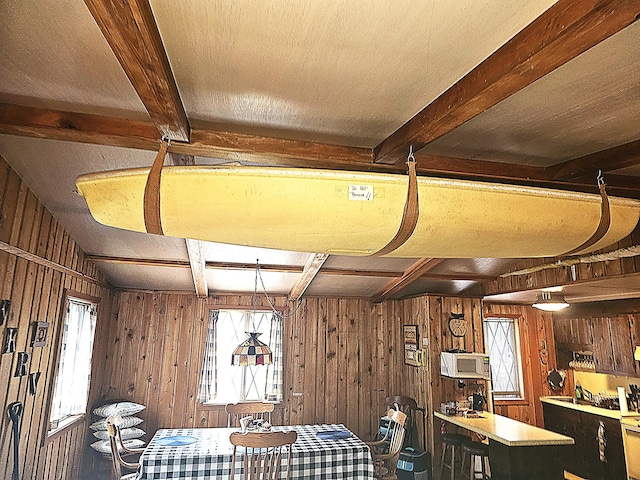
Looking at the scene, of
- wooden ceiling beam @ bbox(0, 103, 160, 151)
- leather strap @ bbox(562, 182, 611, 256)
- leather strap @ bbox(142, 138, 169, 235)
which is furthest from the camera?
wooden ceiling beam @ bbox(0, 103, 160, 151)

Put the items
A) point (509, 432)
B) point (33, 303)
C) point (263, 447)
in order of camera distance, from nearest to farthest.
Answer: point (263, 447) < point (33, 303) < point (509, 432)

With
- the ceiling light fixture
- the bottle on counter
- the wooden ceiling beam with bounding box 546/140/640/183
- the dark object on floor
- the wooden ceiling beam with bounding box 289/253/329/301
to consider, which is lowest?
the dark object on floor

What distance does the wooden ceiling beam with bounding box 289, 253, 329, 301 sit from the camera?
170 inches

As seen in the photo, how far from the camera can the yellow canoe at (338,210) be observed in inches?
63.2

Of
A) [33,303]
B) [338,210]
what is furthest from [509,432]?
[33,303]

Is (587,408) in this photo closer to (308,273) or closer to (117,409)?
(308,273)

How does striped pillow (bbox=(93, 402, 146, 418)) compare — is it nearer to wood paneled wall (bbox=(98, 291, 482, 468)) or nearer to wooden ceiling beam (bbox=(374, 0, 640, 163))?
wood paneled wall (bbox=(98, 291, 482, 468))

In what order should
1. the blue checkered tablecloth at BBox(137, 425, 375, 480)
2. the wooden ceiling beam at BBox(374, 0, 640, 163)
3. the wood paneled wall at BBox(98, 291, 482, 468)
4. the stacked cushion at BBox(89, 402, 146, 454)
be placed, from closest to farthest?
the wooden ceiling beam at BBox(374, 0, 640, 163) < the blue checkered tablecloth at BBox(137, 425, 375, 480) < the stacked cushion at BBox(89, 402, 146, 454) < the wood paneled wall at BBox(98, 291, 482, 468)

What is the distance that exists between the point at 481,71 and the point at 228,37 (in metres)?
0.93

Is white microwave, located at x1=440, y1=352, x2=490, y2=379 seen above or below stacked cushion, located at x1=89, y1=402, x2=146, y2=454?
above

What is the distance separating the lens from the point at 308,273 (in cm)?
492

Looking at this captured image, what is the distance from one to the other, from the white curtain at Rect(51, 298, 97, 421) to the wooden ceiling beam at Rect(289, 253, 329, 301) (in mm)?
2366

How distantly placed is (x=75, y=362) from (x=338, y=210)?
13.9 ft

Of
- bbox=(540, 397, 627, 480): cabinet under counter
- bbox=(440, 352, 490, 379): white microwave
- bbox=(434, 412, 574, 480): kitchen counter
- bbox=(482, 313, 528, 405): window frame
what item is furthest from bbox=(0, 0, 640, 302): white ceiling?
bbox=(482, 313, 528, 405): window frame
